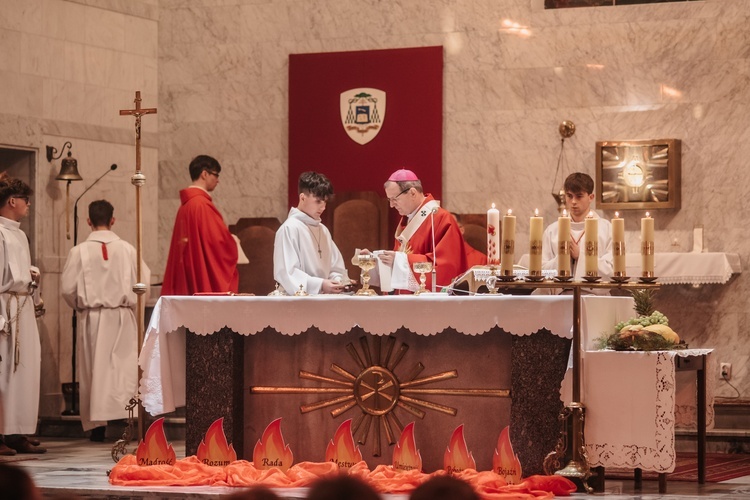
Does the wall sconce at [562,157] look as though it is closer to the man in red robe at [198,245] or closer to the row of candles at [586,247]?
the man in red robe at [198,245]

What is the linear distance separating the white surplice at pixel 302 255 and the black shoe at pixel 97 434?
318 centimetres

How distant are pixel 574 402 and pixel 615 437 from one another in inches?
13.3

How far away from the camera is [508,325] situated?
269 inches

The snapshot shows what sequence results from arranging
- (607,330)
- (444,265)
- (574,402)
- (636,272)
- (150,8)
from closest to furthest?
(574,402) → (607,330) → (444,265) → (636,272) → (150,8)

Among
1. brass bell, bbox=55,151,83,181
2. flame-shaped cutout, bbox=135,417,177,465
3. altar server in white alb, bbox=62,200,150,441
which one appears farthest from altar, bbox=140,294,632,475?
brass bell, bbox=55,151,83,181

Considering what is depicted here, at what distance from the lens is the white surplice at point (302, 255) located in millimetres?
8117

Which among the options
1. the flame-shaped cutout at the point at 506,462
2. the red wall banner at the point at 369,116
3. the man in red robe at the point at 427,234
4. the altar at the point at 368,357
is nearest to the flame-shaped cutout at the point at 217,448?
the altar at the point at 368,357

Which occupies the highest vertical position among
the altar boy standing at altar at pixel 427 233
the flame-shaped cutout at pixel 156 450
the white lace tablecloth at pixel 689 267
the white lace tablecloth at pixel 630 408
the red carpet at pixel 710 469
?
the altar boy standing at altar at pixel 427 233

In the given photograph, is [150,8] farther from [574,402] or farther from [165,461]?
[574,402]

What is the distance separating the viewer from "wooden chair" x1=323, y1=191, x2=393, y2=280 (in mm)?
11961

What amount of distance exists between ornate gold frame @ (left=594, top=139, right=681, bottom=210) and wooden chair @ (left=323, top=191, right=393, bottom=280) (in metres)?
2.17

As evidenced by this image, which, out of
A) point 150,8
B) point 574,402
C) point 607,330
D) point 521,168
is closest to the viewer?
point 574,402

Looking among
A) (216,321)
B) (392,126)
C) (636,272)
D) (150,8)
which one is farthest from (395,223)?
(216,321)

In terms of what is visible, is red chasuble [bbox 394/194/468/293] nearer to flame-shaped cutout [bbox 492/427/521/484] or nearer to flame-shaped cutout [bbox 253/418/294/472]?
flame-shaped cutout [bbox 253/418/294/472]
